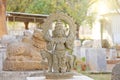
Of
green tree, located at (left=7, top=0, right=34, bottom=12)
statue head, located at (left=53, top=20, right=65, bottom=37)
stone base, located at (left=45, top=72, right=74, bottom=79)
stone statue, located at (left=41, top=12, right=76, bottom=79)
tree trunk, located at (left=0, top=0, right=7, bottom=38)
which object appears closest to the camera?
stone base, located at (left=45, top=72, right=74, bottom=79)

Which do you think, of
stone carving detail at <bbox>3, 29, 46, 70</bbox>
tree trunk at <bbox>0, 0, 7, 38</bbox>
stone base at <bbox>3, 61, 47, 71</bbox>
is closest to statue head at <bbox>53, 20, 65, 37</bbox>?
stone carving detail at <bbox>3, 29, 46, 70</bbox>

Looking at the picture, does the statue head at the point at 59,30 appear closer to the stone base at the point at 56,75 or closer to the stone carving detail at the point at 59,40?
the stone carving detail at the point at 59,40

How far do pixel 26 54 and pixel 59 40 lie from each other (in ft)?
7.84

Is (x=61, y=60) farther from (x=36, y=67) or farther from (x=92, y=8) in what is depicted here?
(x=92, y=8)

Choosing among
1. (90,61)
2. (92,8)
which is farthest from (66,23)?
(92,8)

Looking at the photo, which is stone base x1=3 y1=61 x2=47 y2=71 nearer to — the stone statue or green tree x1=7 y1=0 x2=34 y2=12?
the stone statue

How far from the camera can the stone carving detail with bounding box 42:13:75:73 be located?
536cm

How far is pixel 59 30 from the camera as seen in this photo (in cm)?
544

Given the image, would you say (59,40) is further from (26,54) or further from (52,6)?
(52,6)

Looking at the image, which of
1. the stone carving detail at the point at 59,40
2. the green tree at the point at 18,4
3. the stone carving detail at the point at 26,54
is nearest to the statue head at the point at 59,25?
the stone carving detail at the point at 59,40

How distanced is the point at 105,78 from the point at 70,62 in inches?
171

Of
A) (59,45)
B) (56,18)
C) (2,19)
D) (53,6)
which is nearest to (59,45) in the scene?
(59,45)

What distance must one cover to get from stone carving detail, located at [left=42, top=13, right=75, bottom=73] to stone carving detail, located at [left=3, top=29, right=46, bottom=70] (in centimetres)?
194

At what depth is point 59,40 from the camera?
545cm
